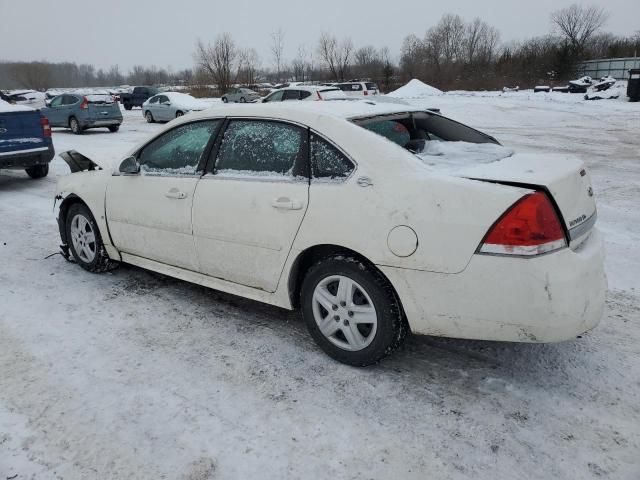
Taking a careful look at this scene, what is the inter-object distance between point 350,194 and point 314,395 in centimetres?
115

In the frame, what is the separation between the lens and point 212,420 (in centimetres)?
271

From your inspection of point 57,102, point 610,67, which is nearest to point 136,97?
point 57,102

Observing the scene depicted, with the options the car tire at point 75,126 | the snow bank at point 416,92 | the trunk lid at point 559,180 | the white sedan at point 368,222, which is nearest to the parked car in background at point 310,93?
the car tire at point 75,126

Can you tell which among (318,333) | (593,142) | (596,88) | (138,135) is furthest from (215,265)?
(596,88)

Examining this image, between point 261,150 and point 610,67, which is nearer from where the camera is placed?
point 261,150

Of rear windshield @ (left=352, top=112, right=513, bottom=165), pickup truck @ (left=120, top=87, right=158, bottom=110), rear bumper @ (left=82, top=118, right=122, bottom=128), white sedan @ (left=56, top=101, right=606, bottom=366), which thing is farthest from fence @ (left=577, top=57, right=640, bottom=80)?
white sedan @ (left=56, top=101, right=606, bottom=366)

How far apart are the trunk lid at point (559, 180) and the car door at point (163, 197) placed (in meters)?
1.95

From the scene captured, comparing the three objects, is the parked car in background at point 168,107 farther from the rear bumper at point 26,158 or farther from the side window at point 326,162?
the side window at point 326,162

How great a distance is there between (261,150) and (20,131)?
724cm

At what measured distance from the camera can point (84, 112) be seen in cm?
1856

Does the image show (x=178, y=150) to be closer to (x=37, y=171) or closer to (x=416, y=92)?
(x=37, y=171)

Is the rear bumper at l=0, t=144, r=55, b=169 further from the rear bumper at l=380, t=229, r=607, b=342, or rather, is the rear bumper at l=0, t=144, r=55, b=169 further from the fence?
the fence

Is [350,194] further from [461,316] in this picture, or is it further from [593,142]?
[593,142]

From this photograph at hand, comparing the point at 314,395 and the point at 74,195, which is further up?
the point at 74,195
